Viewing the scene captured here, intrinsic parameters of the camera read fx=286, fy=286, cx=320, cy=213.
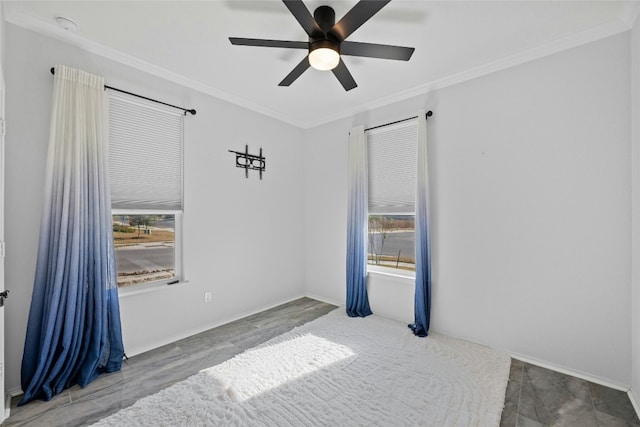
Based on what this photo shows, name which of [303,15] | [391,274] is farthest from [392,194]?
[303,15]

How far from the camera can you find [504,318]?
271 cm

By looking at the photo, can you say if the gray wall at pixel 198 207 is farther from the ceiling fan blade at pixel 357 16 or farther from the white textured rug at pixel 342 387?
the ceiling fan blade at pixel 357 16

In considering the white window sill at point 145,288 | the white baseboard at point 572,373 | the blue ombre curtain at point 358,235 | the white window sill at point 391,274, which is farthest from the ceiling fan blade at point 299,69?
the white baseboard at point 572,373

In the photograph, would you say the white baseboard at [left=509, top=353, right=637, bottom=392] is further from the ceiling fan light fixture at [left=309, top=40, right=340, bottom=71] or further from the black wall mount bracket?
the black wall mount bracket

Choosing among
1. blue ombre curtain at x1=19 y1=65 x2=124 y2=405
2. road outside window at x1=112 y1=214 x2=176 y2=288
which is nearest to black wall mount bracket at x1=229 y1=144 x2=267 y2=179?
road outside window at x1=112 y1=214 x2=176 y2=288

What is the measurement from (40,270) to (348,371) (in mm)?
2476

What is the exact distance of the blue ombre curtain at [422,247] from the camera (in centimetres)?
306

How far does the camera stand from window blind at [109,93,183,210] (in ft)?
8.50

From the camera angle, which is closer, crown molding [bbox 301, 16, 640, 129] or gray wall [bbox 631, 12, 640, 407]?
gray wall [bbox 631, 12, 640, 407]

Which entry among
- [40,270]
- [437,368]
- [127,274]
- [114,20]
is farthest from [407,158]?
[40,270]

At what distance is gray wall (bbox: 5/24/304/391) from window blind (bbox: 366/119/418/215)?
1257 millimetres

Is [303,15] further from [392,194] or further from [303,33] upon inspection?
[392,194]

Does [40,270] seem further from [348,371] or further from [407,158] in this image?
[407,158]

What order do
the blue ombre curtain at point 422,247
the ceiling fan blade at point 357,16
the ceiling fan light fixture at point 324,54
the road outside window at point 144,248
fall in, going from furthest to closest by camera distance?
1. the blue ombre curtain at point 422,247
2. the road outside window at point 144,248
3. the ceiling fan light fixture at point 324,54
4. the ceiling fan blade at point 357,16
